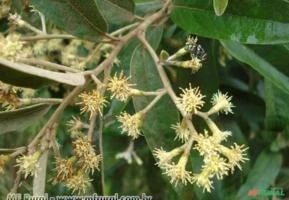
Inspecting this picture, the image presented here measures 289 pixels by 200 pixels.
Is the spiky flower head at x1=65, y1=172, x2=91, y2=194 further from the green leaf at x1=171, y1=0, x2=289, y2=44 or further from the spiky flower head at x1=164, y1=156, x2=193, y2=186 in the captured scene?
the green leaf at x1=171, y1=0, x2=289, y2=44

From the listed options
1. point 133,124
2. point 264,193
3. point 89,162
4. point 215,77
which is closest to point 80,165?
point 89,162

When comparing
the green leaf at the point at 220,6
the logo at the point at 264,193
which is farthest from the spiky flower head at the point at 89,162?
the logo at the point at 264,193

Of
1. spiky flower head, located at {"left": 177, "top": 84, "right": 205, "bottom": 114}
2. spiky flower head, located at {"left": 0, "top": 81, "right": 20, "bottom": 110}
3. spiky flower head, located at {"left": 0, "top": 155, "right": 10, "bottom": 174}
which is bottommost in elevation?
spiky flower head, located at {"left": 0, "top": 155, "right": 10, "bottom": 174}

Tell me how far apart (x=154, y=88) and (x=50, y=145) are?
0.91 feet

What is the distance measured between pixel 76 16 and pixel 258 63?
408mm

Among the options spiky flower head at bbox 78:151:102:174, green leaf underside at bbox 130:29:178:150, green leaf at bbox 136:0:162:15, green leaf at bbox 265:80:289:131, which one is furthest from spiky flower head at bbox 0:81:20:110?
green leaf at bbox 265:80:289:131

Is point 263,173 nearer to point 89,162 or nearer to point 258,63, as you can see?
point 258,63

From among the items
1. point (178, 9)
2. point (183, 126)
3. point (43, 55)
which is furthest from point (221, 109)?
point (43, 55)

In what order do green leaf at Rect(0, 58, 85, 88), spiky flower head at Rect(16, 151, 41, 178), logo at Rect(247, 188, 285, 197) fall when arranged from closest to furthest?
green leaf at Rect(0, 58, 85, 88), spiky flower head at Rect(16, 151, 41, 178), logo at Rect(247, 188, 285, 197)

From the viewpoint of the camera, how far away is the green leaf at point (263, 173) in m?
1.56

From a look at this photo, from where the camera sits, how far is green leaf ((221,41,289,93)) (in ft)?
3.86

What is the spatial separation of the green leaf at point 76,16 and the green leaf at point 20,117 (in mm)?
165

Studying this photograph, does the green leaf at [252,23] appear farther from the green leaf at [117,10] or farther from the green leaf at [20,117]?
the green leaf at [20,117]

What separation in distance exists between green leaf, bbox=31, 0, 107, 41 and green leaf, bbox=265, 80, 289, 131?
1.66 ft
